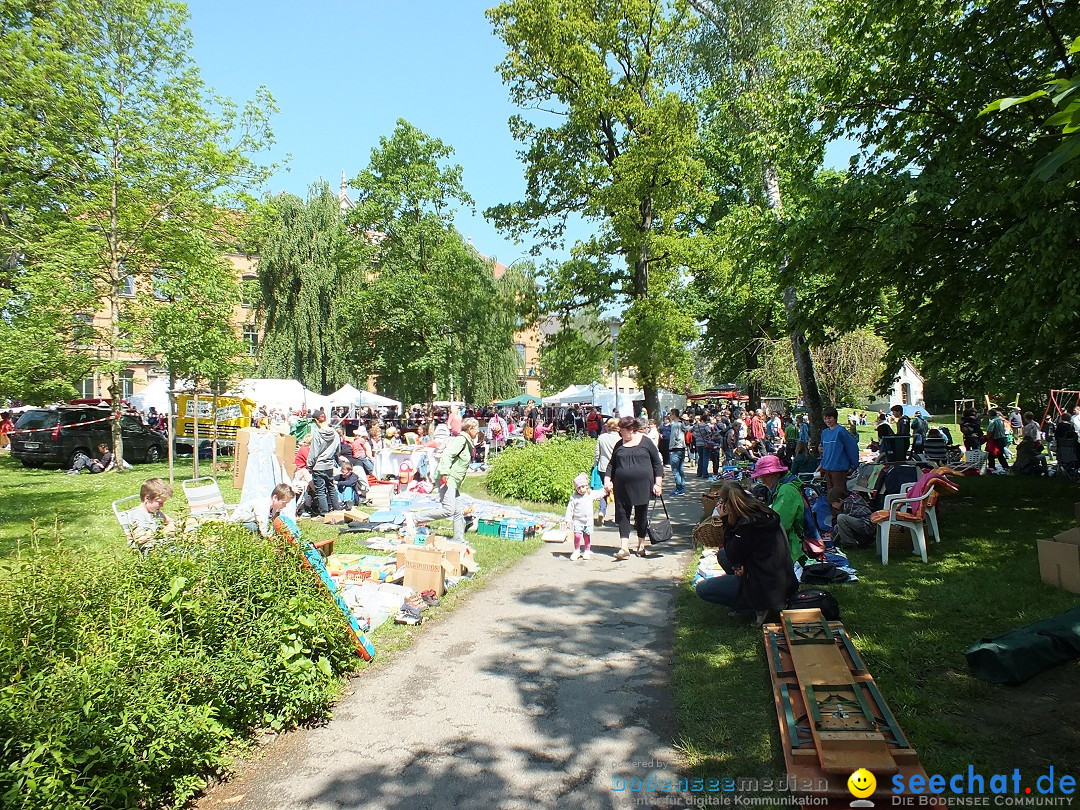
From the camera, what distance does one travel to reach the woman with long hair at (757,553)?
17.8 ft

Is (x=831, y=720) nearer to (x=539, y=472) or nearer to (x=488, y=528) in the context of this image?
(x=488, y=528)

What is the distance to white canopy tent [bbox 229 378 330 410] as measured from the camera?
2759 centimetres

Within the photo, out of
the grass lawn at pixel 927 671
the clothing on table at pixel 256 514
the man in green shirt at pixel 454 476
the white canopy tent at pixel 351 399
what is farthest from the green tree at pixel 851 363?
the clothing on table at pixel 256 514

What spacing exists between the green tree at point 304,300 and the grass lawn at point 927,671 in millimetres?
32914

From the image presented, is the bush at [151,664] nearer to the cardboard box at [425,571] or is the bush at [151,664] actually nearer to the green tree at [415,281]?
the cardboard box at [425,571]

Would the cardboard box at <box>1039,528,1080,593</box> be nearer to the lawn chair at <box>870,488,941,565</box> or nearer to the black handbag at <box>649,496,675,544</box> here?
the lawn chair at <box>870,488,941,565</box>

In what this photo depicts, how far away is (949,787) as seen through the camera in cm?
330

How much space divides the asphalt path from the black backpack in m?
1.06

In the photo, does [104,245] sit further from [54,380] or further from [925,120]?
[925,120]

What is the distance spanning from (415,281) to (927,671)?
31931 mm

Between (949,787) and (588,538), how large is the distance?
19.2 feet

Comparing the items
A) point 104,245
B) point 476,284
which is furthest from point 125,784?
point 476,284

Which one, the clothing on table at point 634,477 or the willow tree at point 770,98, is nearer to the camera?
Result: the clothing on table at point 634,477

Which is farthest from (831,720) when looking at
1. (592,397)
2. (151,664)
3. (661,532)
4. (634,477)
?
(592,397)
